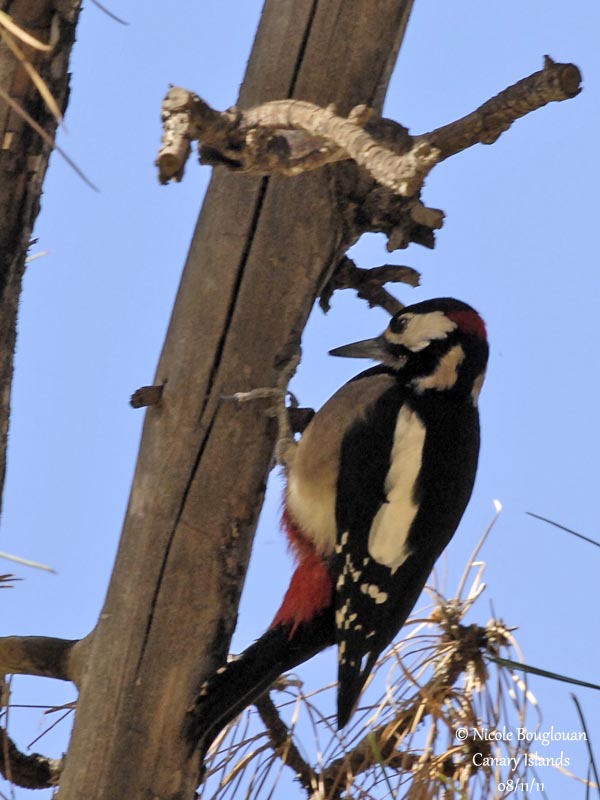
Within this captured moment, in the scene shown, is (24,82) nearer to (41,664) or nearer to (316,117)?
(316,117)

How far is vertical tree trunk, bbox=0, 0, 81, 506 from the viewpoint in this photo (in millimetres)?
1813

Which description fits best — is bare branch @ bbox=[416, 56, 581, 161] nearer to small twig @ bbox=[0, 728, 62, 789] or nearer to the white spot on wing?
the white spot on wing

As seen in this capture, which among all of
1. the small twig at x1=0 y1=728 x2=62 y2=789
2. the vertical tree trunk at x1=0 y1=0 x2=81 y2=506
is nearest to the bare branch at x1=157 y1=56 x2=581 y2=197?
the vertical tree trunk at x1=0 y1=0 x2=81 y2=506

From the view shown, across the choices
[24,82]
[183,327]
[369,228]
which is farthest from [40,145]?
[369,228]

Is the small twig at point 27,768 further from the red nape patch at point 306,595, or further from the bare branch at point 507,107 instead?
the bare branch at point 507,107

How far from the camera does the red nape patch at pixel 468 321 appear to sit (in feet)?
8.38

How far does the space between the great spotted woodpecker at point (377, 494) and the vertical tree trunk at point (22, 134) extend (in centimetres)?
78

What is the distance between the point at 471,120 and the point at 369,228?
0.73m

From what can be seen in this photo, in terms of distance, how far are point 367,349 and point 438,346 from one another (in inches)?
7.3

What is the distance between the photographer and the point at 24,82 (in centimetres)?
182

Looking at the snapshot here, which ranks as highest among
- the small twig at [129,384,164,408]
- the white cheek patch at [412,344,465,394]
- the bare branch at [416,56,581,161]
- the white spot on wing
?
the white cheek patch at [412,344,465,394]

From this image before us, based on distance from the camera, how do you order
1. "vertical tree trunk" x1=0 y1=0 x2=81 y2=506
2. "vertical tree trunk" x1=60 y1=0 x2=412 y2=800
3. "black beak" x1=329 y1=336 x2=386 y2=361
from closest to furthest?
"vertical tree trunk" x1=0 y1=0 x2=81 y2=506
"vertical tree trunk" x1=60 y1=0 x2=412 y2=800
"black beak" x1=329 y1=336 x2=386 y2=361

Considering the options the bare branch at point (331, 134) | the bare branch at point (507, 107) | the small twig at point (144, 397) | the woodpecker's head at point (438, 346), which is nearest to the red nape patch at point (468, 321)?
the woodpecker's head at point (438, 346)

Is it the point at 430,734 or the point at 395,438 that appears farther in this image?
the point at 395,438
